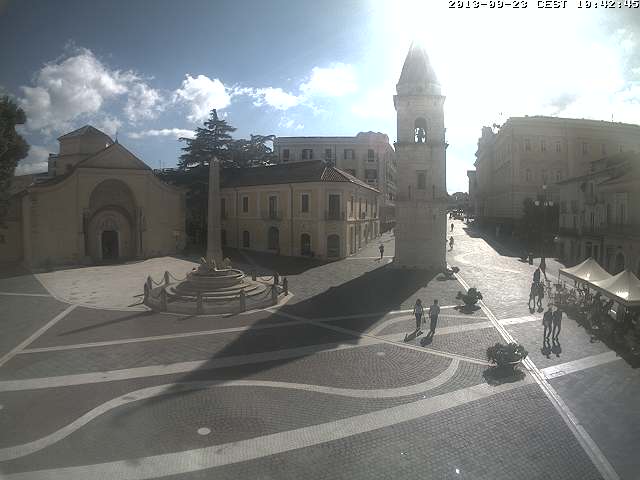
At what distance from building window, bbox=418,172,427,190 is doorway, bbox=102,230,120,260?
24436 mm

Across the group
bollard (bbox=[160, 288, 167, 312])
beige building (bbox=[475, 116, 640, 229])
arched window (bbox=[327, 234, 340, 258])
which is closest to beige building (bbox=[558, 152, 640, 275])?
beige building (bbox=[475, 116, 640, 229])

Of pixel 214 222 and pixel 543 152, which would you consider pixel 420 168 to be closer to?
pixel 214 222

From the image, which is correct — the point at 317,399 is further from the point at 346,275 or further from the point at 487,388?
the point at 346,275

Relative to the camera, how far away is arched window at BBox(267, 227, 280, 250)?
130 feet

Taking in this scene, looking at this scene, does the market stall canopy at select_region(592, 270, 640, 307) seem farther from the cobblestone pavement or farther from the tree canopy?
the tree canopy

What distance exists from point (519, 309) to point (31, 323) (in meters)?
20.9

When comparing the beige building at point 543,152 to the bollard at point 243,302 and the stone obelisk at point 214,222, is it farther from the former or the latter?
the bollard at point 243,302

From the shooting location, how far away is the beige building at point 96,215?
1162 inches

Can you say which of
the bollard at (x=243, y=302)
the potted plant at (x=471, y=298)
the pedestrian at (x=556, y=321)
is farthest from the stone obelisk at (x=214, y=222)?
the pedestrian at (x=556, y=321)

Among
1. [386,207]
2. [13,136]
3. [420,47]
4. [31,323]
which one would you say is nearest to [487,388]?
[13,136]

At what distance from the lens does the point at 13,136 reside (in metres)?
12.7

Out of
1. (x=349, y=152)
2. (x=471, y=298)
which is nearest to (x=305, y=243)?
(x=471, y=298)

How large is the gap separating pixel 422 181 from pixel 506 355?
21042mm

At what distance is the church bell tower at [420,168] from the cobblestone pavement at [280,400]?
13459mm
